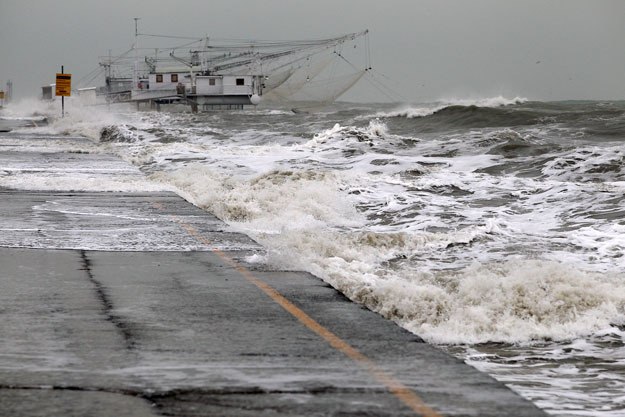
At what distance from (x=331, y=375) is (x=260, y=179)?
16537 millimetres

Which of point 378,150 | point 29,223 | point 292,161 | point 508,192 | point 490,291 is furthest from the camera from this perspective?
point 378,150

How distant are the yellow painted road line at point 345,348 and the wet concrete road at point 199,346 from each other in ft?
0.05

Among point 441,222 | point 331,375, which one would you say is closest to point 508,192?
point 441,222

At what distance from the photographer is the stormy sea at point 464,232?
303 inches

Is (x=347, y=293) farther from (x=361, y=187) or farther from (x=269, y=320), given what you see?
(x=361, y=187)

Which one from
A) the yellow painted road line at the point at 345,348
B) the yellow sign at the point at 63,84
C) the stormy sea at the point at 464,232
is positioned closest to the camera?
the yellow painted road line at the point at 345,348

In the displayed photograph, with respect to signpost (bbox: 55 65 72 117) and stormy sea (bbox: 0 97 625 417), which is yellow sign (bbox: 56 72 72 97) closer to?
signpost (bbox: 55 65 72 117)

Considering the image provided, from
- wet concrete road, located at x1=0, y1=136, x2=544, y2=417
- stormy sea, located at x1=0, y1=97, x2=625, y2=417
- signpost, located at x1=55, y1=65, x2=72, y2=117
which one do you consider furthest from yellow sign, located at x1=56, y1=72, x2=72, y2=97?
wet concrete road, located at x1=0, y1=136, x2=544, y2=417

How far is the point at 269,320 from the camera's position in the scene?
23.2 feet

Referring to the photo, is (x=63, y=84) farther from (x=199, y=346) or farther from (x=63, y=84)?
(x=199, y=346)

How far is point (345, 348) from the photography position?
6.18 meters

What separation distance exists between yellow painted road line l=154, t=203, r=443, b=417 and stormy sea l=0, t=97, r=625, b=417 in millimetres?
807

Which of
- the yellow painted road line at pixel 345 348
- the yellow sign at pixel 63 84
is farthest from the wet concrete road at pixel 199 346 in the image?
the yellow sign at pixel 63 84

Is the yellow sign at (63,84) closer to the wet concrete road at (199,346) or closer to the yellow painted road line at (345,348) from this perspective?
the wet concrete road at (199,346)
